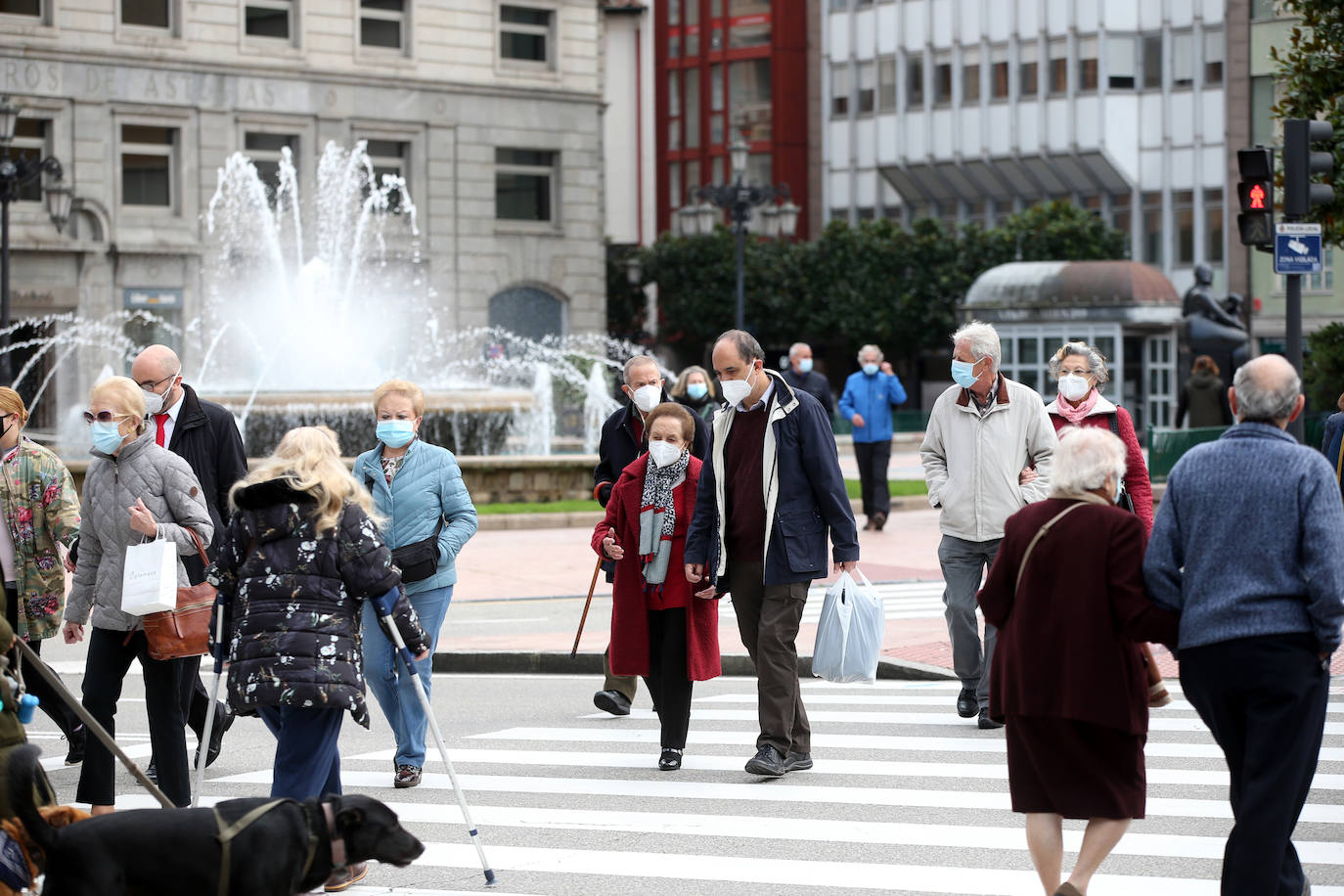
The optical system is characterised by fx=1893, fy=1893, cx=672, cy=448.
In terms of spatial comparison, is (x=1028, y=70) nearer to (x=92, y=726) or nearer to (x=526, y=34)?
(x=526, y=34)

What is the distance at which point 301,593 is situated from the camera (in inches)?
257

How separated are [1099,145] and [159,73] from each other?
28469 mm

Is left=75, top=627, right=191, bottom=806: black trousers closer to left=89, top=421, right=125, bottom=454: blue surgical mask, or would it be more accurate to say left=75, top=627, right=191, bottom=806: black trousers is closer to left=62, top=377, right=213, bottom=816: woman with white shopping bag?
left=62, top=377, right=213, bottom=816: woman with white shopping bag

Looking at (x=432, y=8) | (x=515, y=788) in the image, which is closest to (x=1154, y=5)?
(x=432, y=8)

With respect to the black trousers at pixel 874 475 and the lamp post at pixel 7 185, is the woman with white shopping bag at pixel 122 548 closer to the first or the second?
the black trousers at pixel 874 475

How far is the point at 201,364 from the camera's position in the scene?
145 ft

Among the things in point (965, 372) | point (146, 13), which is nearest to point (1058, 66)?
point (146, 13)

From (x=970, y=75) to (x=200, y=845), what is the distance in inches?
2296

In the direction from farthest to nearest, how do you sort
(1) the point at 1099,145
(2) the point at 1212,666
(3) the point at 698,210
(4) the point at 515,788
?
(1) the point at 1099,145, (3) the point at 698,210, (4) the point at 515,788, (2) the point at 1212,666

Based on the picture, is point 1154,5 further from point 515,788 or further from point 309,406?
point 515,788

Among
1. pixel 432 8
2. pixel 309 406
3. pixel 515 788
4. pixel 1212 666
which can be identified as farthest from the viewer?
pixel 432 8

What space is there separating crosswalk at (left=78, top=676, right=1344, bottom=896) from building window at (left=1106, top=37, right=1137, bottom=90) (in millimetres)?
49841

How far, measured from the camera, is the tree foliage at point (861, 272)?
54844 millimetres

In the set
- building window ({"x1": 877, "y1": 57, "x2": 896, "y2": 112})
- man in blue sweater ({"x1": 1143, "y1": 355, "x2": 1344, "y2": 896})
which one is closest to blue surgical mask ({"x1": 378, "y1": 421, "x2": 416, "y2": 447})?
man in blue sweater ({"x1": 1143, "y1": 355, "x2": 1344, "y2": 896})
